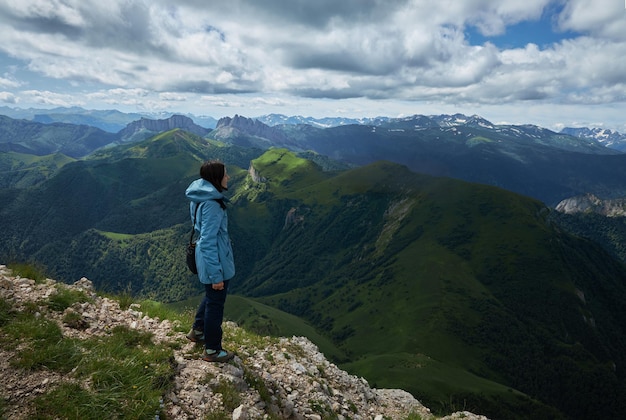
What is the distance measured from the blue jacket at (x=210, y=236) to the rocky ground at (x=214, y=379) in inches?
108

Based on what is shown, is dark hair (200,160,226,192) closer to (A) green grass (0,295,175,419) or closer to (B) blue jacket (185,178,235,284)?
(B) blue jacket (185,178,235,284)

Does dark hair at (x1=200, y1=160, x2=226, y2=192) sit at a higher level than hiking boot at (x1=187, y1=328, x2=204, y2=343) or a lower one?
higher

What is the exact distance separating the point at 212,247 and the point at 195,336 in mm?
3384

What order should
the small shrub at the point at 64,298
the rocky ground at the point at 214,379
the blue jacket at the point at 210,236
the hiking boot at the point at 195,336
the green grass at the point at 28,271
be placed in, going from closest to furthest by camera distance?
the rocky ground at the point at 214,379, the blue jacket at the point at 210,236, the small shrub at the point at 64,298, the hiking boot at the point at 195,336, the green grass at the point at 28,271

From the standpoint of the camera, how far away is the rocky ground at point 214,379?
7.38 m

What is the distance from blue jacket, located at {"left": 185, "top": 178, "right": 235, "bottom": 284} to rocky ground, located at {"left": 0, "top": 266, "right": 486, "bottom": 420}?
2.75 meters

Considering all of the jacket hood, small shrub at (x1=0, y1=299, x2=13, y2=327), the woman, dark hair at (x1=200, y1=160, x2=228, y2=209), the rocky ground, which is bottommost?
the rocky ground

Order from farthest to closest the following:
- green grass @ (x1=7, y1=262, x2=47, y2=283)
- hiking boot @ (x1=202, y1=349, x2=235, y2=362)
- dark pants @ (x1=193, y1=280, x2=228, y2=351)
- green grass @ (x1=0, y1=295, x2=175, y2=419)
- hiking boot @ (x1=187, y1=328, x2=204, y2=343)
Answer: green grass @ (x1=7, y1=262, x2=47, y2=283), hiking boot @ (x1=187, y1=328, x2=204, y2=343), hiking boot @ (x1=202, y1=349, x2=235, y2=362), dark pants @ (x1=193, y1=280, x2=228, y2=351), green grass @ (x1=0, y1=295, x2=175, y2=419)

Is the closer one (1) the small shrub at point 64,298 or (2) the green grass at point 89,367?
(2) the green grass at point 89,367

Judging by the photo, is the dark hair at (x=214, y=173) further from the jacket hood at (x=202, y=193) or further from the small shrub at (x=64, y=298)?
the small shrub at (x=64, y=298)

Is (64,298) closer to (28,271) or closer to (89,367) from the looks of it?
(28,271)

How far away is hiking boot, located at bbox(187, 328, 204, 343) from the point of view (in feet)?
35.9

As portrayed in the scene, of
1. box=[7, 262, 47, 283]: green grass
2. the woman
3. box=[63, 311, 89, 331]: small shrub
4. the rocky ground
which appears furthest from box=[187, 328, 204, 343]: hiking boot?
box=[7, 262, 47, 283]: green grass

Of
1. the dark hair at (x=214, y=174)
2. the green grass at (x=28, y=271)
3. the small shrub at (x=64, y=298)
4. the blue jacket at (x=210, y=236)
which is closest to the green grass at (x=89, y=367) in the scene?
the small shrub at (x=64, y=298)
